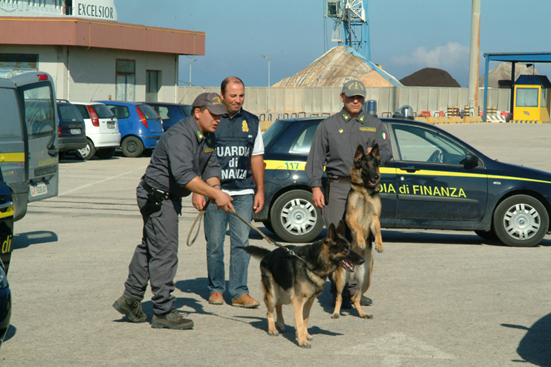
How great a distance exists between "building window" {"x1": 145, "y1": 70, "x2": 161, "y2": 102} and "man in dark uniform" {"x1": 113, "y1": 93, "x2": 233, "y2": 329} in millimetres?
32258

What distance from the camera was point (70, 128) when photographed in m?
18.9

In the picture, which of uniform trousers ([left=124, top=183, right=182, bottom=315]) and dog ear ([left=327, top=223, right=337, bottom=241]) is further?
uniform trousers ([left=124, top=183, right=182, bottom=315])

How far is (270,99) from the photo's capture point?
5300cm

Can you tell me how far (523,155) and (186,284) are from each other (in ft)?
64.4

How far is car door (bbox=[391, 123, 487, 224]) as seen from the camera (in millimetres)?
8750

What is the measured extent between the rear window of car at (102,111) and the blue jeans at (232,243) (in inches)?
636

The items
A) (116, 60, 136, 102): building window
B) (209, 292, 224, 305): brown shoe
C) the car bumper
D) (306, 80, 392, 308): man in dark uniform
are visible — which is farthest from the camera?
(116, 60, 136, 102): building window

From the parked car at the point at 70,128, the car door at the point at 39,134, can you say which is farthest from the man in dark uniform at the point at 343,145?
the parked car at the point at 70,128

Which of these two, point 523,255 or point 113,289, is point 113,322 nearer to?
point 113,289

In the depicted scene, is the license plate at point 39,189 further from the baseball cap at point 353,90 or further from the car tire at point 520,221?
the car tire at point 520,221

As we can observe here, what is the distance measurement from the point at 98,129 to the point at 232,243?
1598cm

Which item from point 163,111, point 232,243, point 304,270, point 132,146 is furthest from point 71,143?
point 304,270

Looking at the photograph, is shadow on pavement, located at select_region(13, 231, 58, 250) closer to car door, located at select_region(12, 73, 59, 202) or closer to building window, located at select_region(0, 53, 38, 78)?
car door, located at select_region(12, 73, 59, 202)

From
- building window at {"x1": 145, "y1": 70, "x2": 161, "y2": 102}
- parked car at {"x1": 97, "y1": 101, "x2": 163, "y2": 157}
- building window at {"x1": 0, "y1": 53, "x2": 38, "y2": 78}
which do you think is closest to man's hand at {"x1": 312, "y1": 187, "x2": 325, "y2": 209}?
parked car at {"x1": 97, "y1": 101, "x2": 163, "y2": 157}
